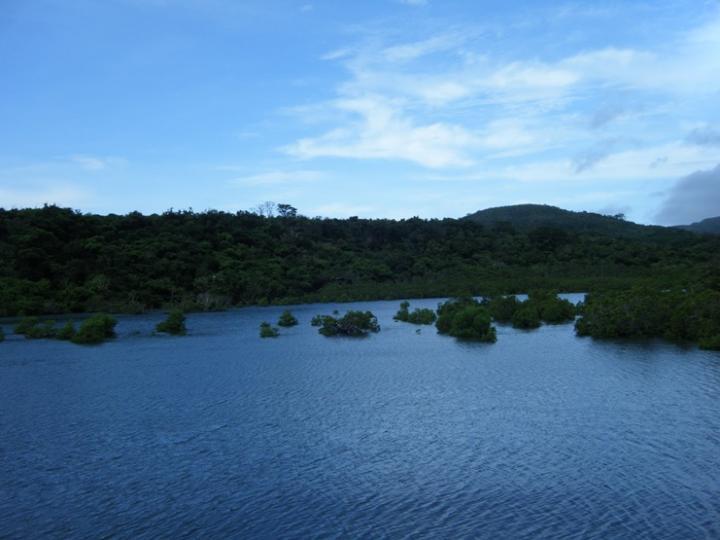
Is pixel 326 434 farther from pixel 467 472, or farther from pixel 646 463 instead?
pixel 646 463

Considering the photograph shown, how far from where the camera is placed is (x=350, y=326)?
187ft

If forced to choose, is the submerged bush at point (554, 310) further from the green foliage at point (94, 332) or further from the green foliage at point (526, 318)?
the green foliage at point (94, 332)

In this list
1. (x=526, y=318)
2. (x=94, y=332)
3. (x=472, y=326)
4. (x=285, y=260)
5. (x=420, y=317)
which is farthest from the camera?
(x=285, y=260)

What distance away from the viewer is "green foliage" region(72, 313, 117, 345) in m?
53.7

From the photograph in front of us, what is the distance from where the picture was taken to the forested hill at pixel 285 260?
83.6 meters

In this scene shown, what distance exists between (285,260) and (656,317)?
75.4 metres

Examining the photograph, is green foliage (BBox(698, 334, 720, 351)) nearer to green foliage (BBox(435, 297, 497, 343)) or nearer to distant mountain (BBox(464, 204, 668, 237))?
green foliage (BBox(435, 297, 497, 343))

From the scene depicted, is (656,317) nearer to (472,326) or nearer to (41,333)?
(472,326)

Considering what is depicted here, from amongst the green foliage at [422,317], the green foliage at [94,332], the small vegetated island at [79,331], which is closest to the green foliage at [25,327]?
the small vegetated island at [79,331]

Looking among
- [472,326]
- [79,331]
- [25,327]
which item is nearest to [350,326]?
[472,326]

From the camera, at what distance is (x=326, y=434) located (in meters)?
23.0

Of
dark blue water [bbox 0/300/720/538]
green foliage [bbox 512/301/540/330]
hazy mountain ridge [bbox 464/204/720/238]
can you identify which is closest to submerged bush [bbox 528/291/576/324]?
green foliage [bbox 512/301/540/330]

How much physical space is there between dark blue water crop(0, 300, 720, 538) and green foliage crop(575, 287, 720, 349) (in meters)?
5.36

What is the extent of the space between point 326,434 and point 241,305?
7378 centimetres
